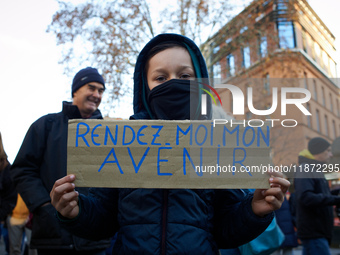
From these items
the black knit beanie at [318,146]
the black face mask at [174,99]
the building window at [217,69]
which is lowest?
the black face mask at [174,99]

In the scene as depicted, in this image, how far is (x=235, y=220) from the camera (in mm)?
1456

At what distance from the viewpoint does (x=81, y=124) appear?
1445 millimetres

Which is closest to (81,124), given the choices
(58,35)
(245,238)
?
(245,238)

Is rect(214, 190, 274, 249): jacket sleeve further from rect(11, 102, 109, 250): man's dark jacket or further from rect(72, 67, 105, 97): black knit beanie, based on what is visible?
rect(72, 67, 105, 97): black knit beanie

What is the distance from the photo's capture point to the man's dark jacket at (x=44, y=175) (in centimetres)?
240

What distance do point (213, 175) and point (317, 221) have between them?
11.8 ft

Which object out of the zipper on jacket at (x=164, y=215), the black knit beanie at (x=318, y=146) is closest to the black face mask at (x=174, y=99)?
the zipper on jacket at (x=164, y=215)

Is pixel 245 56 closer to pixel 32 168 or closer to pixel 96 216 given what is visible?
pixel 32 168

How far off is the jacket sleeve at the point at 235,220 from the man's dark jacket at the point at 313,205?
3.11m

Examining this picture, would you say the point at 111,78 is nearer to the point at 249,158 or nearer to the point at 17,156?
the point at 17,156

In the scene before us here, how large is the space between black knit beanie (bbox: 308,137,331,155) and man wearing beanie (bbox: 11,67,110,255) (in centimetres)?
333

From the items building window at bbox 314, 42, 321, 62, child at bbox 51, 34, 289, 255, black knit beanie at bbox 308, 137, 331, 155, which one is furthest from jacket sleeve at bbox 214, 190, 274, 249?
building window at bbox 314, 42, 321, 62

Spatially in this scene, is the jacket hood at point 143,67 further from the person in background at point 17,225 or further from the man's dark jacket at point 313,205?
the person in background at point 17,225

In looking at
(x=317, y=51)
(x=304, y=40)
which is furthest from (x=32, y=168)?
(x=317, y=51)
